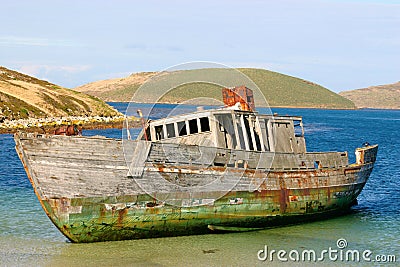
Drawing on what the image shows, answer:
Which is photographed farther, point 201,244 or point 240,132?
point 240,132

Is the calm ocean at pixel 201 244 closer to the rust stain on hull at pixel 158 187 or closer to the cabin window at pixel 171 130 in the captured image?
the rust stain on hull at pixel 158 187

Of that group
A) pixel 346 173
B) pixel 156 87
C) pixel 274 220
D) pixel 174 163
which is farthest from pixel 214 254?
pixel 346 173

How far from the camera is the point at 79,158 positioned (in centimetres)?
1897

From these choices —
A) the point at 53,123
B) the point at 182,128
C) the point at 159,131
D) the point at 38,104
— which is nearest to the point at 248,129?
the point at 182,128

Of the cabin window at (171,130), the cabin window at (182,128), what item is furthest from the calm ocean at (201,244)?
the cabin window at (182,128)

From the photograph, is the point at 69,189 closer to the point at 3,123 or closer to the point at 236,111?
the point at 236,111

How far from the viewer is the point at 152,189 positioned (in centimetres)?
2017

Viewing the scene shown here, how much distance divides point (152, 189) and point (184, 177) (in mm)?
1215

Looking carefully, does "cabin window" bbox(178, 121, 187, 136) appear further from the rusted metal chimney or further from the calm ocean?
the rusted metal chimney

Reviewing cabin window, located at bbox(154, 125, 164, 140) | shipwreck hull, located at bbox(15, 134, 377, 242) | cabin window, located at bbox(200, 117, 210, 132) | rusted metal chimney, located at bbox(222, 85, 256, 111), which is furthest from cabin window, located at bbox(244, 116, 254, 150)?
cabin window, located at bbox(154, 125, 164, 140)

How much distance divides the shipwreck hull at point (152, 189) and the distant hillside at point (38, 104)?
5024 cm

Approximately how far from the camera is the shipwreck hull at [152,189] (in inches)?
746

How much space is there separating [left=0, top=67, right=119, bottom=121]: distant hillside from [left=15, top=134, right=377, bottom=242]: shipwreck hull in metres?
50.2

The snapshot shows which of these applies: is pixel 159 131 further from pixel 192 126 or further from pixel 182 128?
pixel 192 126
